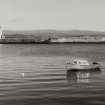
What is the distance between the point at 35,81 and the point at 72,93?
507 inches

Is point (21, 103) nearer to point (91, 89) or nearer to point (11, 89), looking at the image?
point (11, 89)

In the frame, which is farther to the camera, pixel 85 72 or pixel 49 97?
pixel 85 72

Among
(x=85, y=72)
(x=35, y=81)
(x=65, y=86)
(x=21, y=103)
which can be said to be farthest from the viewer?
(x=85, y=72)

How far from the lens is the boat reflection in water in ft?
187

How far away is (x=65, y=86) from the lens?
49688mm

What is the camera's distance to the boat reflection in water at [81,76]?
57.0 m

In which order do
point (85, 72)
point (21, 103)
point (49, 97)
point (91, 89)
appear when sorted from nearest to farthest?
point (21, 103), point (49, 97), point (91, 89), point (85, 72)

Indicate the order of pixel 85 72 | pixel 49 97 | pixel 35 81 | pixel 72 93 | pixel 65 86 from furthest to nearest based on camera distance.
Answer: pixel 85 72, pixel 35 81, pixel 65 86, pixel 72 93, pixel 49 97

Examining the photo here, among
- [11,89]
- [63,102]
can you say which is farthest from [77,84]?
[63,102]

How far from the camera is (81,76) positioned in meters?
62.7

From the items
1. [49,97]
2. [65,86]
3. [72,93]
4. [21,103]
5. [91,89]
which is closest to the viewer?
[21,103]

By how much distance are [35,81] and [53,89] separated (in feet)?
Result: 29.4

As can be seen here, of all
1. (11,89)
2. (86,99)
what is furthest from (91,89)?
(11,89)

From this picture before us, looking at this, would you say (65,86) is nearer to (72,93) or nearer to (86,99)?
(72,93)
